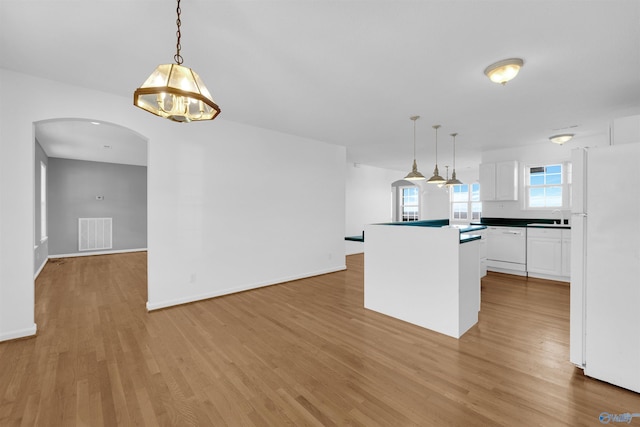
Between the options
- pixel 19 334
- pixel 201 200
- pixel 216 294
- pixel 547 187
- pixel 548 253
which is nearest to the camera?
pixel 19 334

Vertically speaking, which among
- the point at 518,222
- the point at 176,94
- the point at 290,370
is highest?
the point at 176,94

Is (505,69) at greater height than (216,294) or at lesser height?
greater

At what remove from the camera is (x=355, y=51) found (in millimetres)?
2441

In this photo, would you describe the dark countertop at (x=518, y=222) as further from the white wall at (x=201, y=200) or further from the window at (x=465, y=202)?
the white wall at (x=201, y=200)

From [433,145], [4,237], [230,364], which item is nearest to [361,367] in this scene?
[230,364]

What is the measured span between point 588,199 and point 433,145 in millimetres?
4168

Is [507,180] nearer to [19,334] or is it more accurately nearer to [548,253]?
[548,253]

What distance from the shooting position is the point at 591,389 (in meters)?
2.06

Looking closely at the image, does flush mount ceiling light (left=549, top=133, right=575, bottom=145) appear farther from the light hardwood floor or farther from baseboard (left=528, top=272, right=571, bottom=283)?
the light hardwood floor

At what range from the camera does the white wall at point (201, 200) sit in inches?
114

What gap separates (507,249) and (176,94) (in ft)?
21.2

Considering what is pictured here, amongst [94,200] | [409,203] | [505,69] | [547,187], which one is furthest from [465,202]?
[94,200]

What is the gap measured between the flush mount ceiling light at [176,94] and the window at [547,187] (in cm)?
704

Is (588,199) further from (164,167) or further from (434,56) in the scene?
(164,167)
